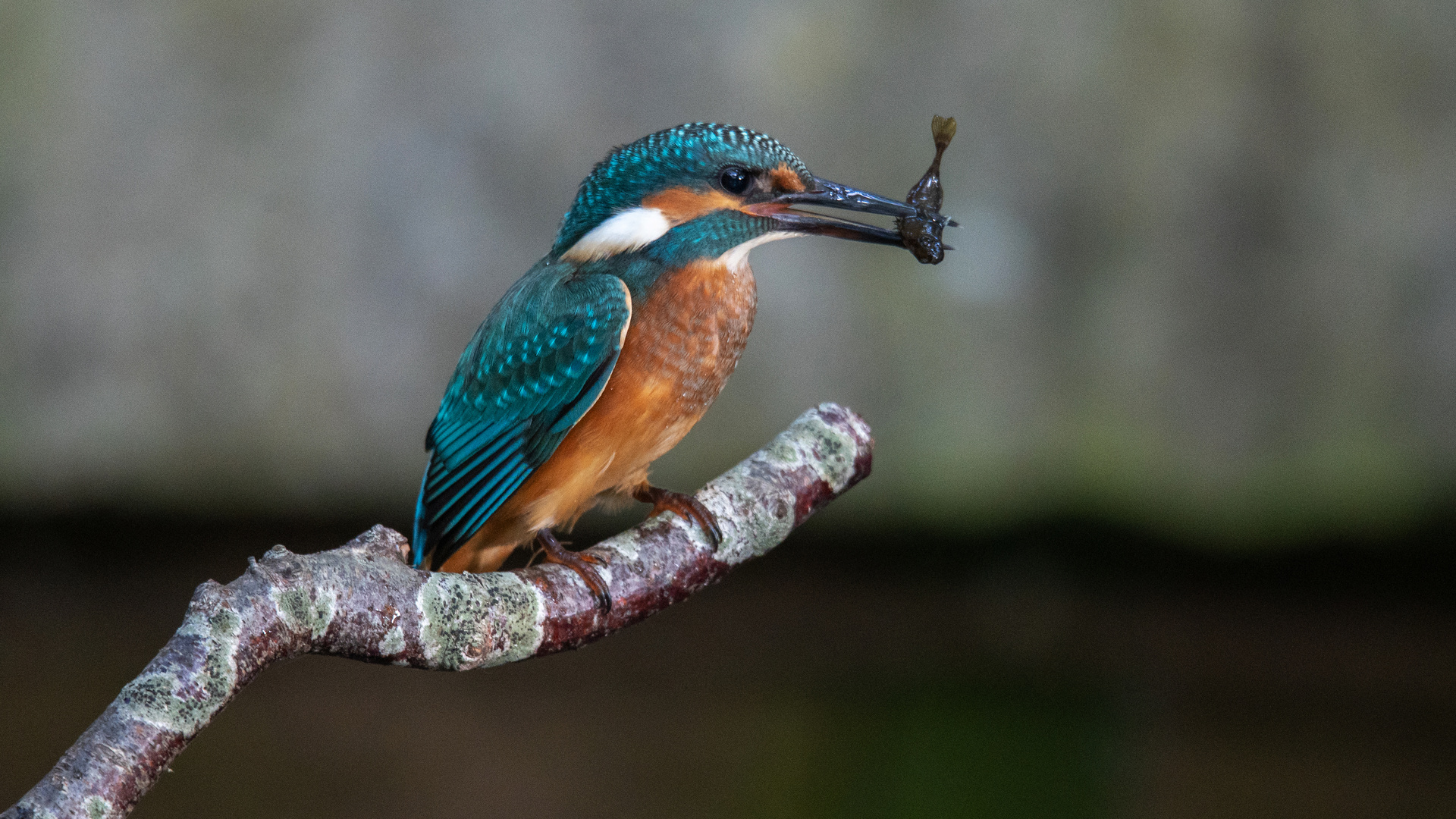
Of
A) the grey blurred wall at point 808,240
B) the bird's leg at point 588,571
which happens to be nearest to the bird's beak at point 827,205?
the bird's leg at point 588,571

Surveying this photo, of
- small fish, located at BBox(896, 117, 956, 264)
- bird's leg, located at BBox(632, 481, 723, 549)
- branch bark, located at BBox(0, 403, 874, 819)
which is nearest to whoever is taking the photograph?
branch bark, located at BBox(0, 403, 874, 819)

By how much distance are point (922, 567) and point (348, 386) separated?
988 mm

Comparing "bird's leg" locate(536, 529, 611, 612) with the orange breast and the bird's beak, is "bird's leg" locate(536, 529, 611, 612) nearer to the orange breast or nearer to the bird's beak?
the orange breast

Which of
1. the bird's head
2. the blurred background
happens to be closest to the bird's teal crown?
the bird's head

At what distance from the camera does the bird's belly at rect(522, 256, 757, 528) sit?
2.65ft

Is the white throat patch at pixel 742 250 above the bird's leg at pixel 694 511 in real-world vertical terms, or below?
above

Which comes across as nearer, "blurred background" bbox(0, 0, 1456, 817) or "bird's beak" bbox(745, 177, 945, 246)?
"bird's beak" bbox(745, 177, 945, 246)

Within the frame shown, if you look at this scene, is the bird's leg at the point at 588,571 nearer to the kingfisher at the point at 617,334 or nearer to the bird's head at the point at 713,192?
the kingfisher at the point at 617,334

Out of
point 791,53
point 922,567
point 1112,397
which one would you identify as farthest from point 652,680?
point 791,53

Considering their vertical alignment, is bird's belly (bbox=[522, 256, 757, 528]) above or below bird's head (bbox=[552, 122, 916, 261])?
below

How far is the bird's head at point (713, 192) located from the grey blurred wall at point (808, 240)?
94cm

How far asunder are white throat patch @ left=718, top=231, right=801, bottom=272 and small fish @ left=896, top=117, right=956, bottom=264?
0.26 feet

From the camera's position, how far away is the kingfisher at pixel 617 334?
78 cm

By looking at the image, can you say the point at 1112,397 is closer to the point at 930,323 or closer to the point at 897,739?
the point at 930,323
